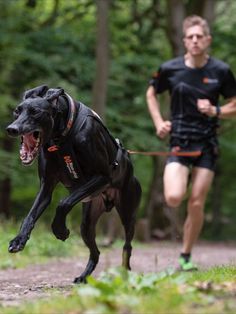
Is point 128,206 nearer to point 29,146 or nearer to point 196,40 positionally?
point 29,146

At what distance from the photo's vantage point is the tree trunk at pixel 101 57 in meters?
14.0

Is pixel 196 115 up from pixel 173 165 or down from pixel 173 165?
up

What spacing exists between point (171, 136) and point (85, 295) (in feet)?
13.5

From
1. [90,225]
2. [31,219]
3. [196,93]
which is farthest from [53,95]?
[196,93]

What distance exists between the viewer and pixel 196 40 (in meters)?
7.04

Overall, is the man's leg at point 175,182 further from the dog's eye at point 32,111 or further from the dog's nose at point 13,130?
the dog's nose at point 13,130

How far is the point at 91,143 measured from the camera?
4707 millimetres

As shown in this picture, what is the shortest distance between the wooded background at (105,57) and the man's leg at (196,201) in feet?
21.5

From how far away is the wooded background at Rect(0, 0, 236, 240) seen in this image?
48.5 feet

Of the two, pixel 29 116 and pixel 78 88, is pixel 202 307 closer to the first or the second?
pixel 29 116

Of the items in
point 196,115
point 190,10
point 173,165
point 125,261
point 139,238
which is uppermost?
point 190,10

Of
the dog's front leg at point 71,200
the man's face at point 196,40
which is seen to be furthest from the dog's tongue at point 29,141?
the man's face at point 196,40

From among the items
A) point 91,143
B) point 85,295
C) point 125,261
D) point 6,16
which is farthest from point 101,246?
point 85,295

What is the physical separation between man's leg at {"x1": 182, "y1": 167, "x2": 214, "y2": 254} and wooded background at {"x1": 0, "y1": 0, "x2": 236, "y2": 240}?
6552 millimetres
